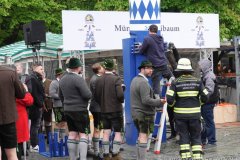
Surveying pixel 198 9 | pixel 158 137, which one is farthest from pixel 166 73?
pixel 198 9

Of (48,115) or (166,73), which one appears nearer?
(166,73)

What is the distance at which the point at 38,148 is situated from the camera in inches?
485

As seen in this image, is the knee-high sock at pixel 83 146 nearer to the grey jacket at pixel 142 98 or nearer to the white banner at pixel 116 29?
the grey jacket at pixel 142 98

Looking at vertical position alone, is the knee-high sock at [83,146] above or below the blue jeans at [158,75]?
below

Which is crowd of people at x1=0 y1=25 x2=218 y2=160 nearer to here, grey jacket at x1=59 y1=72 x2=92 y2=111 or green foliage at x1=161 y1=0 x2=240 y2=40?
grey jacket at x1=59 y1=72 x2=92 y2=111

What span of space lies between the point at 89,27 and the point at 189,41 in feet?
11.3

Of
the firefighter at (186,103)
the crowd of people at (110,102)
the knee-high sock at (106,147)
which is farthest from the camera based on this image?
the knee-high sock at (106,147)

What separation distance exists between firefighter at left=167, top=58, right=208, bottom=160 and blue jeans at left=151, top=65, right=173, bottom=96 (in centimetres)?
217

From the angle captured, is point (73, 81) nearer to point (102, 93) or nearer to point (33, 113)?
point (102, 93)

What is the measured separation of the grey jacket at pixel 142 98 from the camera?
9688 millimetres

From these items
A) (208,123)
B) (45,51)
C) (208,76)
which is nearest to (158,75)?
(208,76)

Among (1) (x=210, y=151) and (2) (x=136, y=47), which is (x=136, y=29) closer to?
(2) (x=136, y=47)

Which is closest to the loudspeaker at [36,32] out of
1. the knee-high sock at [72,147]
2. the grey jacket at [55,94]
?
the grey jacket at [55,94]

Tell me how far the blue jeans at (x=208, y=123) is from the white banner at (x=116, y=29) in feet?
7.99
